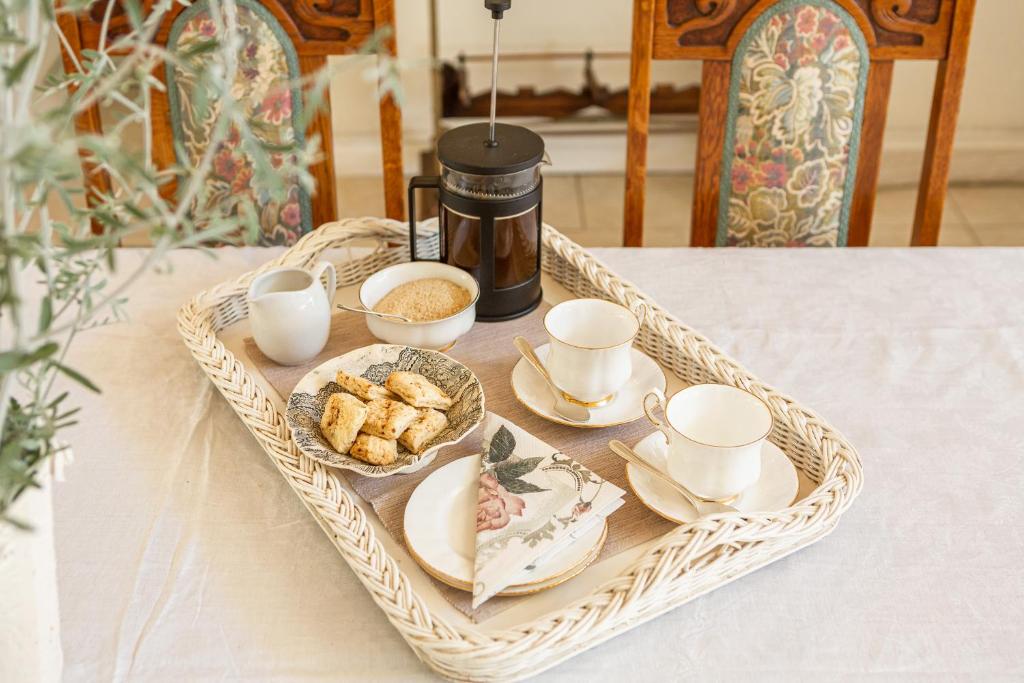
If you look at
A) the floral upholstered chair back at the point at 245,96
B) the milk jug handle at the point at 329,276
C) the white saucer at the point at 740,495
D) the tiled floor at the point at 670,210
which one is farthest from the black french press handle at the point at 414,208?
the tiled floor at the point at 670,210

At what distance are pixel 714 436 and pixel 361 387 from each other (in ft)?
1.22

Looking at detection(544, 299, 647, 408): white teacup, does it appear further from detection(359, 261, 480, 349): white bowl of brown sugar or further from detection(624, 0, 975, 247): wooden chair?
detection(624, 0, 975, 247): wooden chair

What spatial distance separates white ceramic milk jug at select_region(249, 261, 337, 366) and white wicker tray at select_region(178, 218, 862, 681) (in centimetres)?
5

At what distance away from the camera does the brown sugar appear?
4.03 ft

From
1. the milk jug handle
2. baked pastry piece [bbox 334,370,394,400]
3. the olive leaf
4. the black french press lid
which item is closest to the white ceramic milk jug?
the milk jug handle

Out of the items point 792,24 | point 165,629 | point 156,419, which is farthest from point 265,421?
point 792,24

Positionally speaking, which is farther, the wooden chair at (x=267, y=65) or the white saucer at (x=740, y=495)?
the wooden chair at (x=267, y=65)

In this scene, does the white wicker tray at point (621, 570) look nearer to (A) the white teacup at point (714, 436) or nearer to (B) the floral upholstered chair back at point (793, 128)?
(A) the white teacup at point (714, 436)

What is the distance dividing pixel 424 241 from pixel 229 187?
0.39m

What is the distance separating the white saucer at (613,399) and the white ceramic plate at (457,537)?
0.14 m

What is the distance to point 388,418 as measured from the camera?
1037 millimetres

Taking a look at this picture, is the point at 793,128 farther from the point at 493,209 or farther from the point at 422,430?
the point at 422,430

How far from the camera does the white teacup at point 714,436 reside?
3.11ft

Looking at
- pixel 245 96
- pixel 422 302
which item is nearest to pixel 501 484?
pixel 422 302
